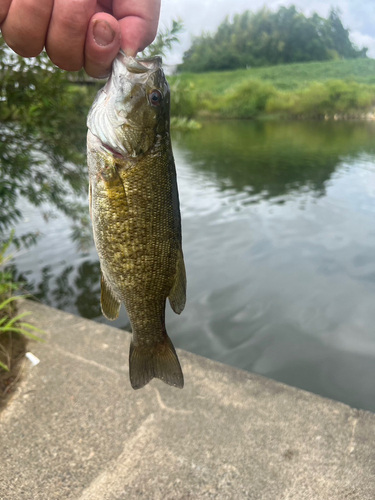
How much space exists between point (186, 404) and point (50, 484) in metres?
1.13

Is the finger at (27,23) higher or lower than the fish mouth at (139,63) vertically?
higher

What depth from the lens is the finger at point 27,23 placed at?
1229 mm

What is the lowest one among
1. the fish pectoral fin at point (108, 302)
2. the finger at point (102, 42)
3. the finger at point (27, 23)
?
the fish pectoral fin at point (108, 302)

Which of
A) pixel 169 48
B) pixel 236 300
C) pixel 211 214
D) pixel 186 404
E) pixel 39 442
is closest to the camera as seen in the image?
pixel 39 442

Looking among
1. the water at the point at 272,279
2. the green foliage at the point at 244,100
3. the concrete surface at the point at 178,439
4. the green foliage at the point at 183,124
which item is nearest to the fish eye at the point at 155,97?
the concrete surface at the point at 178,439

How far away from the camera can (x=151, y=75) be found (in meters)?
1.47

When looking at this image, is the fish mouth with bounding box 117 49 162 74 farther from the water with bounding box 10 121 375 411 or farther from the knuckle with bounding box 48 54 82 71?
the water with bounding box 10 121 375 411

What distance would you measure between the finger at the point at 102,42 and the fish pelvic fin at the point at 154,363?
45.7 inches

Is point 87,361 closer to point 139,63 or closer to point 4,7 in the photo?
point 139,63

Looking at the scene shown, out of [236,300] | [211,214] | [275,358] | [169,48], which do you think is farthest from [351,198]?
[169,48]

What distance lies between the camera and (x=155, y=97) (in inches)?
59.3

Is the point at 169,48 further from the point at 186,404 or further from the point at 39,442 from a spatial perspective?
the point at 39,442

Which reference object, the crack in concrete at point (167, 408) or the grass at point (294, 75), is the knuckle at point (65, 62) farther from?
the grass at point (294, 75)

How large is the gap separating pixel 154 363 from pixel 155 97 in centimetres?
113
